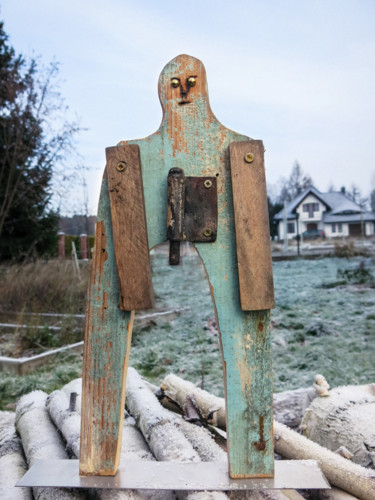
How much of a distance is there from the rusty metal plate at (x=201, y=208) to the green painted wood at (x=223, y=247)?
0.08ft

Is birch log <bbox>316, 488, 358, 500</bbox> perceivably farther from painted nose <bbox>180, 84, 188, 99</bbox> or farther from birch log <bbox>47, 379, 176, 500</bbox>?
painted nose <bbox>180, 84, 188, 99</bbox>

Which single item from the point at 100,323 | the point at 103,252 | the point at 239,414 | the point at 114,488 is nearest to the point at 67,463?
the point at 114,488

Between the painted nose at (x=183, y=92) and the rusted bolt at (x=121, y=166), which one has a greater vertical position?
the painted nose at (x=183, y=92)

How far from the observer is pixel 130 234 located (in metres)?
1.43

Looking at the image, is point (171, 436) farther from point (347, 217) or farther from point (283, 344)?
point (347, 217)

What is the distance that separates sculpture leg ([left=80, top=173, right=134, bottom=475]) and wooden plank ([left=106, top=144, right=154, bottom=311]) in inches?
2.5

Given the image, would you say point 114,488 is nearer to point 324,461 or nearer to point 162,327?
point 324,461

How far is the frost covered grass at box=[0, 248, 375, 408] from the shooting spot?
13.2 ft

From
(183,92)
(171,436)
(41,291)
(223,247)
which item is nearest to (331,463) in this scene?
(171,436)

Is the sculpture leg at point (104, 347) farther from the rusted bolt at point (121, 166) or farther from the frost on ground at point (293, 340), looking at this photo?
the frost on ground at point (293, 340)

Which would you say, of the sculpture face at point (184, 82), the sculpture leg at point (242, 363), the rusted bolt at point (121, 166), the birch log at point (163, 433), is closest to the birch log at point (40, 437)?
the birch log at point (163, 433)

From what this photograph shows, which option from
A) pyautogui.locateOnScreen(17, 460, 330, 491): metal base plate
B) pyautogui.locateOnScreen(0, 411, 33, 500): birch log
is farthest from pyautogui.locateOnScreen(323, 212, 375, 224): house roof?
pyautogui.locateOnScreen(17, 460, 330, 491): metal base plate

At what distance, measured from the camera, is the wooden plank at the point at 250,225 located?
139 cm

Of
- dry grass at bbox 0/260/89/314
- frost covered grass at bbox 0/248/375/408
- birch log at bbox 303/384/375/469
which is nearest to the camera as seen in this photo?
birch log at bbox 303/384/375/469
